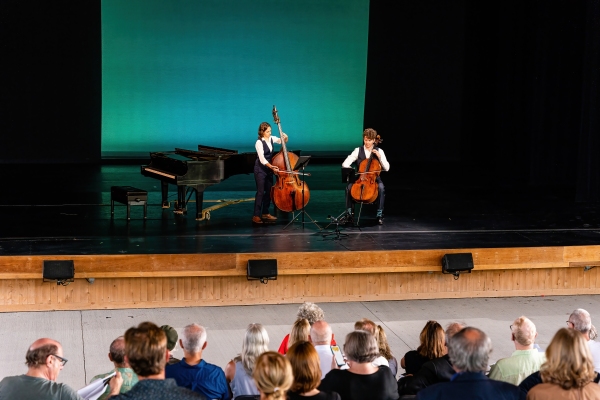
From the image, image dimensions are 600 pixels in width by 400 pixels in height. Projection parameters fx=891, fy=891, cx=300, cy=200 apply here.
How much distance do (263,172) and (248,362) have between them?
4.87m

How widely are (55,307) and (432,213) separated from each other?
175 inches

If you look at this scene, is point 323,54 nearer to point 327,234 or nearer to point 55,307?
point 327,234

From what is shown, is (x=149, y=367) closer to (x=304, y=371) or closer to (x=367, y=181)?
(x=304, y=371)

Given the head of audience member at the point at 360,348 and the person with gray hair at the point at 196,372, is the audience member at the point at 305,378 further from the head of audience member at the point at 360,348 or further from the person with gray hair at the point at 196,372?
the person with gray hair at the point at 196,372

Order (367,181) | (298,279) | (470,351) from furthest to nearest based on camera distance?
(367,181) < (298,279) < (470,351)

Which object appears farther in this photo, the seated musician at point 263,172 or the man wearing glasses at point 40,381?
the seated musician at point 263,172

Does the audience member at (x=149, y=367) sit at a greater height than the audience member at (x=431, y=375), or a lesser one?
greater

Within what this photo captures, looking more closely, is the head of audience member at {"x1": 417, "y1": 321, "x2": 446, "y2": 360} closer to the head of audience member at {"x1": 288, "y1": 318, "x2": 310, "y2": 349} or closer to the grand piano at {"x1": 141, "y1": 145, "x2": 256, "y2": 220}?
the head of audience member at {"x1": 288, "y1": 318, "x2": 310, "y2": 349}

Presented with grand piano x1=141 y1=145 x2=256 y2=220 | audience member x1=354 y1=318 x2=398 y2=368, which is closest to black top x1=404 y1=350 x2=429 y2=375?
audience member x1=354 y1=318 x2=398 y2=368

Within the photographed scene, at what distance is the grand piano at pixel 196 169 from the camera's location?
360 inches

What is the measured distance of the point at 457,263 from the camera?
25.6 ft

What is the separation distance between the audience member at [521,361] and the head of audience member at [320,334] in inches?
33.9

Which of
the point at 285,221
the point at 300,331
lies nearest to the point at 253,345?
the point at 300,331

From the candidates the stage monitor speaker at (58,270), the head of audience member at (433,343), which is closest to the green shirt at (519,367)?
A: the head of audience member at (433,343)
